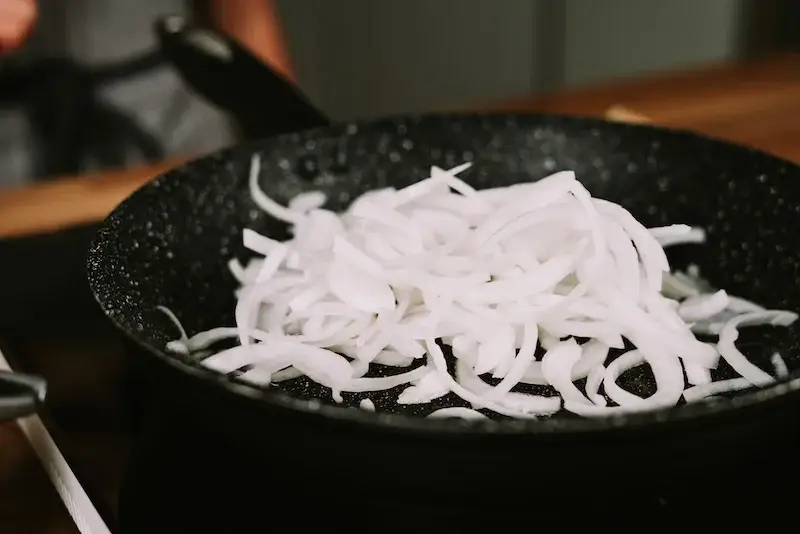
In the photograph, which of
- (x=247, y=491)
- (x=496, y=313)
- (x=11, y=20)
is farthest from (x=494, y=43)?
(x=247, y=491)

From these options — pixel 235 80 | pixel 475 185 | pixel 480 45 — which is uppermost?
pixel 235 80

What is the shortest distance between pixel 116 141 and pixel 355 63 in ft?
3.17

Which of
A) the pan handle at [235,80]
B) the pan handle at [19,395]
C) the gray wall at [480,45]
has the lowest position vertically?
the gray wall at [480,45]

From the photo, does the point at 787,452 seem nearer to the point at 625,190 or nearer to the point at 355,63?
the point at 625,190

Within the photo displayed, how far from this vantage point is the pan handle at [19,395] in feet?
1.44

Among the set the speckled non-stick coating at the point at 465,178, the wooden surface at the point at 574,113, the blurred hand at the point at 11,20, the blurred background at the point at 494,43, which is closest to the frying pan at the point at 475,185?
the speckled non-stick coating at the point at 465,178

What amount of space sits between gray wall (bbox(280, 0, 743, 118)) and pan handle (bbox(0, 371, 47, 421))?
204cm

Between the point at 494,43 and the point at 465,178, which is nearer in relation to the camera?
the point at 465,178

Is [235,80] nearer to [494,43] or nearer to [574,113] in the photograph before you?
[574,113]

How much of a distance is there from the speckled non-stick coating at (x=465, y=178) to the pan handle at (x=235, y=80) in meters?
0.12

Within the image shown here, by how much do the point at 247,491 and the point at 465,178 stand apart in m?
0.43

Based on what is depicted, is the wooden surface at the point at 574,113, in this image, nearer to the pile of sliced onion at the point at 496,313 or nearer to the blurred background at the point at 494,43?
the pile of sliced onion at the point at 496,313

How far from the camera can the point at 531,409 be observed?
21.0 inches

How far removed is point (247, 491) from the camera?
1.60ft
